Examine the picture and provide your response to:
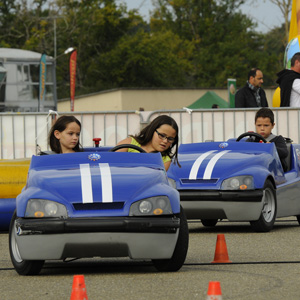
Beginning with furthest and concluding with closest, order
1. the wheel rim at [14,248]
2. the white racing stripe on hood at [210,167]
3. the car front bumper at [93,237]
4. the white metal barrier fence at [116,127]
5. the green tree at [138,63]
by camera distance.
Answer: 1. the green tree at [138,63]
2. the white metal barrier fence at [116,127]
3. the white racing stripe on hood at [210,167]
4. the wheel rim at [14,248]
5. the car front bumper at [93,237]

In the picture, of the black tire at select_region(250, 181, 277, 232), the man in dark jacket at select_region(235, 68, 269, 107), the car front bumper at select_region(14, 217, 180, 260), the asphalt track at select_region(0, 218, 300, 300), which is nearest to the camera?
the asphalt track at select_region(0, 218, 300, 300)

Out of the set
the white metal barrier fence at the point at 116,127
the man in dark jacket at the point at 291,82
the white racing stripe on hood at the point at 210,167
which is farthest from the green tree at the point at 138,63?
the white racing stripe on hood at the point at 210,167

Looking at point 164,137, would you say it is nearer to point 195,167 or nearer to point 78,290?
point 195,167

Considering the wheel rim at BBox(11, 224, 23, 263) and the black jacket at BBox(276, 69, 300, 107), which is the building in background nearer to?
the black jacket at BBox(276, 69, 300, 107)

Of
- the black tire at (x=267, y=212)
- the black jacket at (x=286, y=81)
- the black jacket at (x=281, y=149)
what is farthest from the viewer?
the black jacket at (x=286, y=81)

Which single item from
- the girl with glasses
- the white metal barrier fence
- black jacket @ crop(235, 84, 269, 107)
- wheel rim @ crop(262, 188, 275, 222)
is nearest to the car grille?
the girl with glasses

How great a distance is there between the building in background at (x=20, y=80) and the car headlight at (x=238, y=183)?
27.0 metres

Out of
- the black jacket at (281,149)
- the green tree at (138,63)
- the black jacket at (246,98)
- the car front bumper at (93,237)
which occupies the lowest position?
the car front bumper at (93,237)

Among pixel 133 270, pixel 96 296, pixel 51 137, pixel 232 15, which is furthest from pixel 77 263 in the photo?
pixel 232 15

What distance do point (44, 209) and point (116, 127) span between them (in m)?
11.3

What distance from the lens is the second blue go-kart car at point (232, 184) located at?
432 inches

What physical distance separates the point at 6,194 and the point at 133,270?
178 inches

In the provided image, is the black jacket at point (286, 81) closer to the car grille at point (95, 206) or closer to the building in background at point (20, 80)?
the car grille at point (95, 206)

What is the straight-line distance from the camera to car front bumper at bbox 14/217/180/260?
6.91 m
